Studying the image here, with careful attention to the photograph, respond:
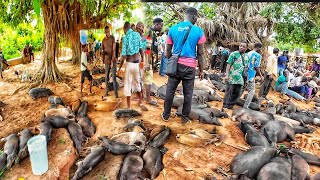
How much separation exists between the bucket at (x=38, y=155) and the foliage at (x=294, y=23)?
898cm

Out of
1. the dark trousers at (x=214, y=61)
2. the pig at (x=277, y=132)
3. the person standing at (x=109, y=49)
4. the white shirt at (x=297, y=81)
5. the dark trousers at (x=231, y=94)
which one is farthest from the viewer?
the dark trousers at (x=214, y=61)

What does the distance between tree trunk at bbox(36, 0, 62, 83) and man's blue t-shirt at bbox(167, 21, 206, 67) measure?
5634mm

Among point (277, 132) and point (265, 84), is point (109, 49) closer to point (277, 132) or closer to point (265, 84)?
point (277, 132)

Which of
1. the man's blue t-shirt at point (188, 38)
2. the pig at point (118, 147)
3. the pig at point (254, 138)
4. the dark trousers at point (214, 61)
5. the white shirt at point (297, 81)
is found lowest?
the pig at point (118, 147)

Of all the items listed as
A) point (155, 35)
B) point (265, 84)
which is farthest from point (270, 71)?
point (155, 35)

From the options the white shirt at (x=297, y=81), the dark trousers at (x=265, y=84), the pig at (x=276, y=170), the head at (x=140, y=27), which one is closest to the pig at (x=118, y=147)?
the pig at (x=276, y=170)

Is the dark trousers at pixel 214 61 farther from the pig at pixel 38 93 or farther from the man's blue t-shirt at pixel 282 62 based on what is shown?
the pig at pixel 38 93

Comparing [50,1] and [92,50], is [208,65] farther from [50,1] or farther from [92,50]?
[50,1]

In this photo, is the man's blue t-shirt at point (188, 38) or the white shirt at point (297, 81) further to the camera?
the white shirt at point (297, 81)

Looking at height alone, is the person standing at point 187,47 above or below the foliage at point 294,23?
below

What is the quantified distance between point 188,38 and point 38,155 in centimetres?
273

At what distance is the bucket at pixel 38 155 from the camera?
350 cm

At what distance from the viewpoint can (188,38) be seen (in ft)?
12.8

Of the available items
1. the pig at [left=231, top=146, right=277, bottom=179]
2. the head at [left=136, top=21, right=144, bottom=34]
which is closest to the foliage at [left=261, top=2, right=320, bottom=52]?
the head at [left=136, top=21, right=144, bottom=34]
